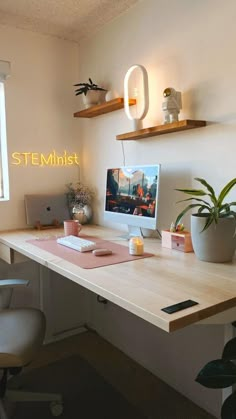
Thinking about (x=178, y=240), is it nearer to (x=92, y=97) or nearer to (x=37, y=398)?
(x=37, y=398)

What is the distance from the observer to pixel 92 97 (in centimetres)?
235

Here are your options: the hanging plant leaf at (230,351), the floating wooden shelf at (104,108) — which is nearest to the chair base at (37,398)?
the hanging plant leaf at (230,351)

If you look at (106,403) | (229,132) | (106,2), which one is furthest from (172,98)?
(106,403)

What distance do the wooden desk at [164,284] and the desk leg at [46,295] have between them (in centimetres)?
73

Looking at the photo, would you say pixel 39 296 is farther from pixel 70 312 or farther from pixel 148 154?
pixel 148 154

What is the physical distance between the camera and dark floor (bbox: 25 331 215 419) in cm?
175

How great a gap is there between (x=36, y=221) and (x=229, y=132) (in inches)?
57.7

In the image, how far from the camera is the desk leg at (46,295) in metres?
2.46

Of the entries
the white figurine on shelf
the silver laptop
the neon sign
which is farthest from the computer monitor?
the neon sign

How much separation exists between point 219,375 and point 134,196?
1094mm

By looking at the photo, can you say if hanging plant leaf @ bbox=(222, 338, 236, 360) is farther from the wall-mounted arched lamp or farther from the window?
the window

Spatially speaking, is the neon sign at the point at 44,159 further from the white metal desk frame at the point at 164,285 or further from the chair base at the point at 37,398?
the chair base at the point at 37,398

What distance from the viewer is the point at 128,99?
206cm

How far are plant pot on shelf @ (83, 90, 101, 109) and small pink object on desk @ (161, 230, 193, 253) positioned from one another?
1106 mm
